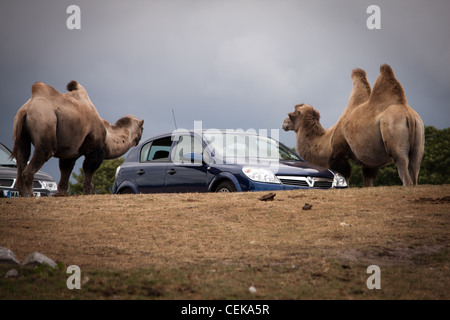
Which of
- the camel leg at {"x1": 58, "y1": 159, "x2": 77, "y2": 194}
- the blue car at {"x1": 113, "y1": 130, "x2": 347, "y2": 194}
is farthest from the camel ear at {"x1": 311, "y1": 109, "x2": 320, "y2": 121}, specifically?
the camel leg at {"x1": 58, "y1": 159, "x2": 77, "y2": 194}

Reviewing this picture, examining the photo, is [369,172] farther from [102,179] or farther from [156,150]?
[102,179]

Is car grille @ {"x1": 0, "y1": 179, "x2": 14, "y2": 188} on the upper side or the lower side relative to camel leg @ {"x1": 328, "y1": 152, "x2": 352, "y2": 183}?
lower

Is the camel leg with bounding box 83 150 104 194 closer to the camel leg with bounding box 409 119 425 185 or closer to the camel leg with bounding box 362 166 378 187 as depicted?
the camel leg with bounding box 362 166 378 187

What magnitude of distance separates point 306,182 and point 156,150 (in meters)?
3.43

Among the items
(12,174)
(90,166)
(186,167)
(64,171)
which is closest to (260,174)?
(186,167)

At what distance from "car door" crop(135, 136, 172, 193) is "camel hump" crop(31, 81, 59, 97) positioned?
273 centimetres

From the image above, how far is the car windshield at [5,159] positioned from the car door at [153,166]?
430 cm

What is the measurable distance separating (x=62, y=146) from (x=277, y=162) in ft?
18.7

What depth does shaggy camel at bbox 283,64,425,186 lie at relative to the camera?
15.6 meters

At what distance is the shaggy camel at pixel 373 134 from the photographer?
15586mm

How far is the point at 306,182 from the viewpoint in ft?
41.7

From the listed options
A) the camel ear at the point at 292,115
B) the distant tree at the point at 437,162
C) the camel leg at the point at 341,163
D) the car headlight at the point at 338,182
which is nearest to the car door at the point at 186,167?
the car headlight at the point at 338,182

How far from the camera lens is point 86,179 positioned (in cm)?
1742
